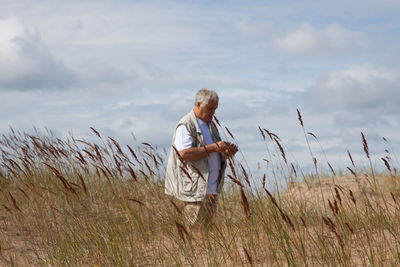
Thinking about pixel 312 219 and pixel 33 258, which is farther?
pixel 312 219

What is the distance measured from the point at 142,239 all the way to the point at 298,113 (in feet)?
6.47

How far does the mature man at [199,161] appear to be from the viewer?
14.2ft

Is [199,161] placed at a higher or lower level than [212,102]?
lower

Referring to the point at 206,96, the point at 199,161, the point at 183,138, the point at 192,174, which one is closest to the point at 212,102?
the point at 206,96

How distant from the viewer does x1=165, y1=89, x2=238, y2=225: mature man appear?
434cm

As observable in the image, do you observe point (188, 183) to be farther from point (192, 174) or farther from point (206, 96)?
point (206, 96)

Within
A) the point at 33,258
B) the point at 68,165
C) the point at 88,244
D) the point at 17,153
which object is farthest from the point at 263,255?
the point at 17,153

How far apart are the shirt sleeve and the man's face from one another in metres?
0.20

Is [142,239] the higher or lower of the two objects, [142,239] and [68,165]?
the lower

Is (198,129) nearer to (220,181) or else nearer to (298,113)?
(220,181)

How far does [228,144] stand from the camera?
153 inches

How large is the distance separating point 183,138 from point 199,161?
27cm

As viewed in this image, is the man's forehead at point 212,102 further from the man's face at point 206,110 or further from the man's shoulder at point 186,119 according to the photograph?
the man's shoulder at point 186,119

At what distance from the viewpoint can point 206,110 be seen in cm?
441
